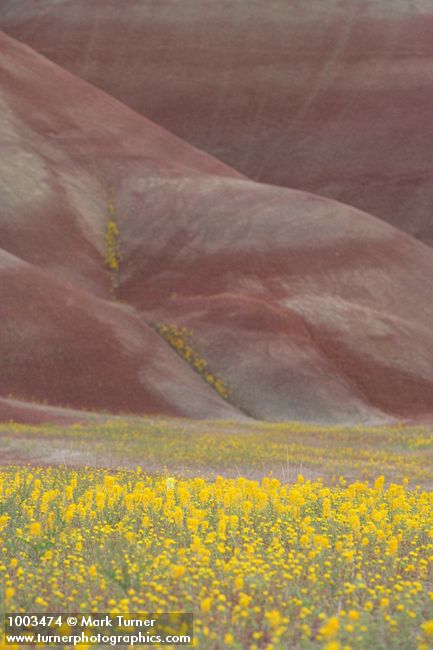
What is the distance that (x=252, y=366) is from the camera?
55.7 metres

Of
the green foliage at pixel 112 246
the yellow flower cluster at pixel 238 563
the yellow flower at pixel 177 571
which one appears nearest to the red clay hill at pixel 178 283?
the green foliage at pixel 112 246

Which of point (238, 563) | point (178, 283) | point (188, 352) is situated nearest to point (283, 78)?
point (178, 283)

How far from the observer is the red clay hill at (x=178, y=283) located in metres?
51.5

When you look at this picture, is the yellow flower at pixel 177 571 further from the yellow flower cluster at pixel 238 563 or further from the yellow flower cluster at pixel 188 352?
the yellow flower cluster at pixel 188 352

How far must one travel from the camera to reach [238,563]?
8.65m

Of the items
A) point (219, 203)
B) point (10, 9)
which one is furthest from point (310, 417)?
point (10, 9)

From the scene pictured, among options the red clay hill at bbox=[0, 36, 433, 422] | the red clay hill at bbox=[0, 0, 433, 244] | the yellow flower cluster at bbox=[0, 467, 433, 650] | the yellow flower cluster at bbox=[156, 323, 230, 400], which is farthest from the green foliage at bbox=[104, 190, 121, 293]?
the yellow flower cluster at bbox=[0, 467, 433, 650]

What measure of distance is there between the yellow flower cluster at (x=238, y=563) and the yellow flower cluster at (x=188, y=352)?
41668 mm

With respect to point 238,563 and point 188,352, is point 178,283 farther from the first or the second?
point 238,563

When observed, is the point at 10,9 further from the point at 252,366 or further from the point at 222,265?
the point at 252,366

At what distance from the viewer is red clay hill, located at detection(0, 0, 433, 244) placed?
340 ft

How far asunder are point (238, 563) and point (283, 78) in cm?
10771

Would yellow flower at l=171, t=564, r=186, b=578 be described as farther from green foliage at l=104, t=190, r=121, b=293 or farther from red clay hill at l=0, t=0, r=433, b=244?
red clay hill at l=0, t=0, r=433, b=244

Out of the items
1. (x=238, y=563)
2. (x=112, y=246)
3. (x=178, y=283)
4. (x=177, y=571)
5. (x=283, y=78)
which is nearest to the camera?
(x=177, y=571)
